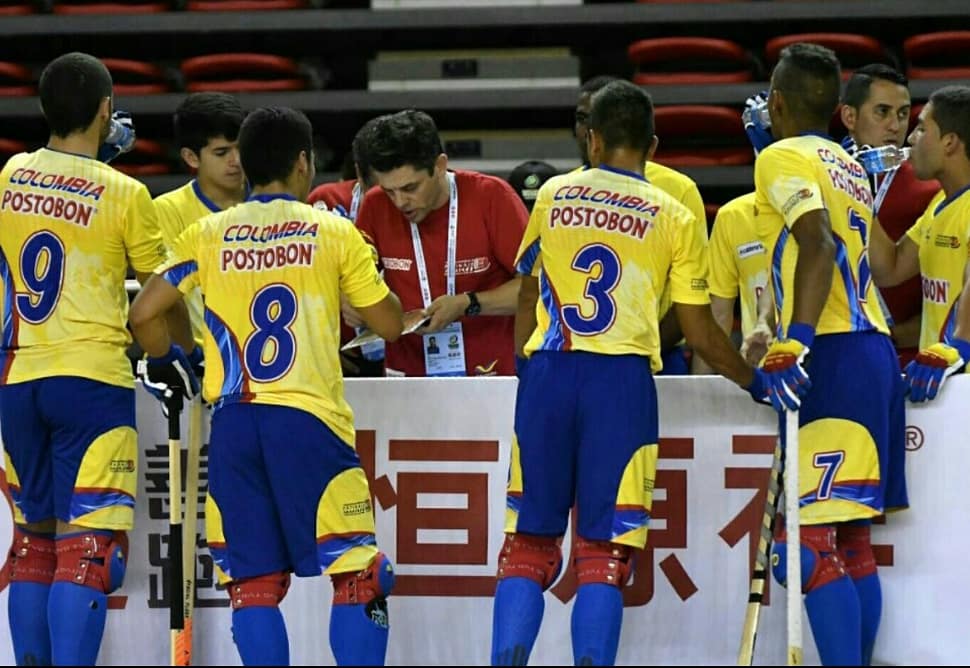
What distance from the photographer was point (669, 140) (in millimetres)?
8648

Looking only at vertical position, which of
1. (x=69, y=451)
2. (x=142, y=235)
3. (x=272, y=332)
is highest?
(x=142, y=235)

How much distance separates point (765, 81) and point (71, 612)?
5603 millimetres

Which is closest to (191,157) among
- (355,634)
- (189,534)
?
(189,534)

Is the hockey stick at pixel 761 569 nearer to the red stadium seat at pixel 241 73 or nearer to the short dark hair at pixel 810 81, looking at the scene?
the short dark hair at pixel 810 81

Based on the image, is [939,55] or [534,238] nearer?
[534,238]

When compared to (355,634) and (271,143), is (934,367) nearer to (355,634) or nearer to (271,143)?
(355,634)

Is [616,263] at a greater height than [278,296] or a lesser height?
greater

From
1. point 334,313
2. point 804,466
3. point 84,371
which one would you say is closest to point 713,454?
point 804,466

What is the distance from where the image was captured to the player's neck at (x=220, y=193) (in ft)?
→ 18.1

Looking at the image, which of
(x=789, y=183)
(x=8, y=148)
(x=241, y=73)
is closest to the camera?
(x=789, y=183)

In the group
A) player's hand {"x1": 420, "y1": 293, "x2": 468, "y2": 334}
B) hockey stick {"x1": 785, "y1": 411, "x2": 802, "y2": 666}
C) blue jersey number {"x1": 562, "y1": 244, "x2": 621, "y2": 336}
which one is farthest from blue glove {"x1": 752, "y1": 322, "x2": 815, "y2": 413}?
player's hand {"x1": 420, "y1": 293, "x2": 468, "y2": 334}

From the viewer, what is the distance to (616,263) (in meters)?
4.53

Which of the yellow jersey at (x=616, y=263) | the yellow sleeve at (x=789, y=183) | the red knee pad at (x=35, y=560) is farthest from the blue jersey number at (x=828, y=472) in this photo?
the red knee pad at (x=35, y=560)

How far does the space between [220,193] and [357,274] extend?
1.22 meters
